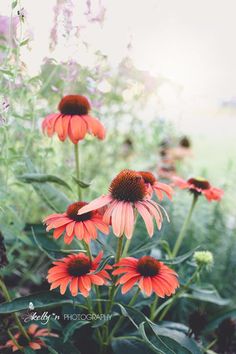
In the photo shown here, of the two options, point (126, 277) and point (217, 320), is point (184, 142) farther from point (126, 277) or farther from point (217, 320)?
point (126, 277)

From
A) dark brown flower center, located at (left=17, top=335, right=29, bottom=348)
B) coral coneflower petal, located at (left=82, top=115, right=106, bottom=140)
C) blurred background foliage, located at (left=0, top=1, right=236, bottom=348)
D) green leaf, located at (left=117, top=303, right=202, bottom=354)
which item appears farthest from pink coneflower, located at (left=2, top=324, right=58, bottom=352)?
coral coneflower petal, located at (left=82, top=115, right=106, bottom=140)

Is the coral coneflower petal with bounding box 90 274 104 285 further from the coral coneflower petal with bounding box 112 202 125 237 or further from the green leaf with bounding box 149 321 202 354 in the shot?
the green leaf with bounding box 149 321 202 354

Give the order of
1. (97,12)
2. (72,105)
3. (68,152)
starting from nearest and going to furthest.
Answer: (72,105), (97,12), (68,152)

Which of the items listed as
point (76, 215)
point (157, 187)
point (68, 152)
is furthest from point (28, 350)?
point (68, 152)

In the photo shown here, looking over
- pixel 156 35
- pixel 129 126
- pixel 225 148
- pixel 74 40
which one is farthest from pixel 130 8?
pixel 225 148

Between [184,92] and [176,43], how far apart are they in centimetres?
53

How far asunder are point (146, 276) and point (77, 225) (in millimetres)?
160

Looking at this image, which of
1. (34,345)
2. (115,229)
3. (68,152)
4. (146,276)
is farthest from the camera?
(68,152)

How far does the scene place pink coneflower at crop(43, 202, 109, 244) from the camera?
0.77 metres

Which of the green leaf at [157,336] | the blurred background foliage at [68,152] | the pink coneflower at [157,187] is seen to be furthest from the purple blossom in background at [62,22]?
the green leaf at [157,336]

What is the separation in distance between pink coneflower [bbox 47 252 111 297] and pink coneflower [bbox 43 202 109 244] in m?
0.07

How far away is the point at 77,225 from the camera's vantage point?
79 centimetres

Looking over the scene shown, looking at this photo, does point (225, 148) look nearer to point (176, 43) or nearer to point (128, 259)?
point (176, 43)

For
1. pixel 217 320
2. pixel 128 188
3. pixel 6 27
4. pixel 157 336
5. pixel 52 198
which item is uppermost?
pixel 6 27
